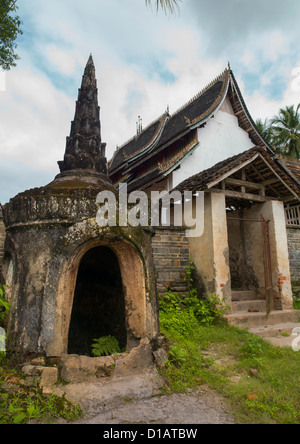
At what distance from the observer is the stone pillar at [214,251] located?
664cm

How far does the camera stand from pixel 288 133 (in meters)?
26.3

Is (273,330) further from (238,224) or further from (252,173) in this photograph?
(252,173)

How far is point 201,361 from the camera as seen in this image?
4.25 m

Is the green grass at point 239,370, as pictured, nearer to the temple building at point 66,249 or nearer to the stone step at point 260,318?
the stone step at point 260,318

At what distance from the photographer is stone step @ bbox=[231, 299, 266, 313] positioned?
273 inches

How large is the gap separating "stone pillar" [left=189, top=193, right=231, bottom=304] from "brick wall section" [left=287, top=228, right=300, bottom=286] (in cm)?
380

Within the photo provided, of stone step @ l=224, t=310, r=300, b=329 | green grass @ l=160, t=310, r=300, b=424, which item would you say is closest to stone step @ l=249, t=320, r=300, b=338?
stone step @ l=224, t=310, r=300, b=329

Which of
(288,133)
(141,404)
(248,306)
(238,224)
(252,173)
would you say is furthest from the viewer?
(288,133)

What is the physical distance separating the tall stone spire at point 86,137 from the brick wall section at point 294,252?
7.55m

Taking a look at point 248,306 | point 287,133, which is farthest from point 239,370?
point 287,133

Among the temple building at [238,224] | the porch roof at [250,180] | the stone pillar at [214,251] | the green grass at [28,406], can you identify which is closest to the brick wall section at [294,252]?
the temple building at [238,224]

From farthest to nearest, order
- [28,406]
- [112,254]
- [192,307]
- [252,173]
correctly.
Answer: [252,173]
[192,307]
[112,254]
[28,406]

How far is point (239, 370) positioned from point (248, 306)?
10.3 feet
